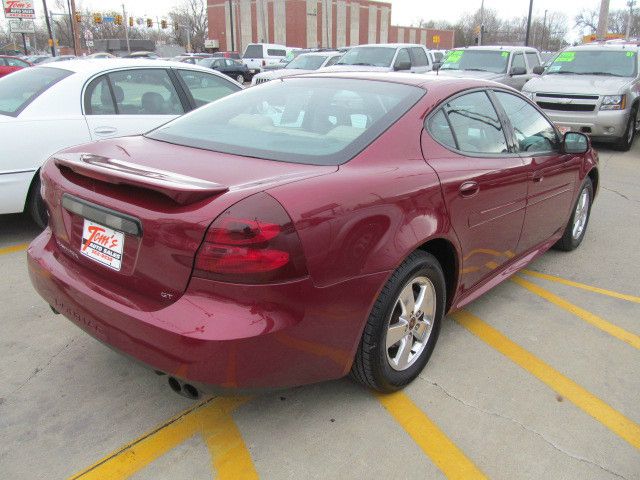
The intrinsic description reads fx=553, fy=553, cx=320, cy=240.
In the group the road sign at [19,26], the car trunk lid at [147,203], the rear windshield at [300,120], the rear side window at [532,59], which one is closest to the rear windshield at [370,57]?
the rear side window at [532,59]

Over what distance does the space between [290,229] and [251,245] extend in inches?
6.0

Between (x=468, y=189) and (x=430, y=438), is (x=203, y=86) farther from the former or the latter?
(x=430, y=438)

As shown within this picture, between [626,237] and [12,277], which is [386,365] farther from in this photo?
[626,237]

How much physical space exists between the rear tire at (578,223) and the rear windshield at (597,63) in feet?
22.2

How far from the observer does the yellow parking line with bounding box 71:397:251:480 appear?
226cm

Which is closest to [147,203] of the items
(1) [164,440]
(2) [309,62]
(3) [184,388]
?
(3) [184,388]

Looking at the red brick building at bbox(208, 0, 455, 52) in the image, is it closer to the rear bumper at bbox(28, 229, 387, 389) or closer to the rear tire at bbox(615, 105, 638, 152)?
the rear tire at bbox(615, 105, 638, 152)

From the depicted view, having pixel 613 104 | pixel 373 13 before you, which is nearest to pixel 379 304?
pixel 613 104

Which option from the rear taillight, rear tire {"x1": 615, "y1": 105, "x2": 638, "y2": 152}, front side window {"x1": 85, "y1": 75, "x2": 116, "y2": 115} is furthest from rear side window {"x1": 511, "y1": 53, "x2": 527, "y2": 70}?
the rear taillight

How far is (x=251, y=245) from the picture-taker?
1.96 meters

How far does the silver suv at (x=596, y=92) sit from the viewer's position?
944cm

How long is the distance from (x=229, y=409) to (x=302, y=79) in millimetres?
1983

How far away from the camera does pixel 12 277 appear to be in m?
4.09

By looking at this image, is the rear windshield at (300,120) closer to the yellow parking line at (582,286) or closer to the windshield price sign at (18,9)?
the yellow parking line at (582,286)
